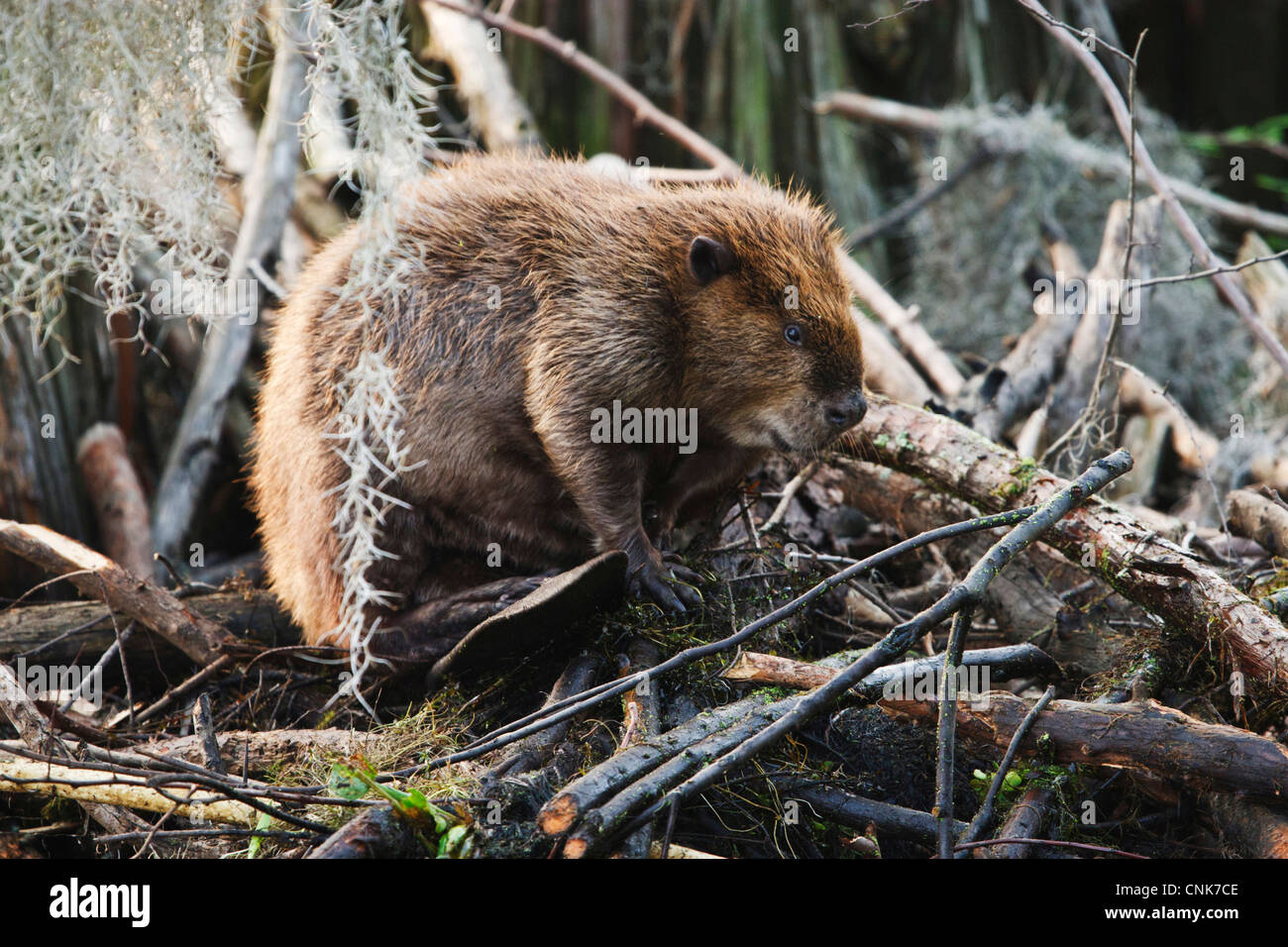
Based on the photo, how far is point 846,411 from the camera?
3412 millimetres

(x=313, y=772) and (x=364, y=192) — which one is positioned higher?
(x=364, y=192)

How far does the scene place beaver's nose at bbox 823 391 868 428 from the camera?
11.2 feet

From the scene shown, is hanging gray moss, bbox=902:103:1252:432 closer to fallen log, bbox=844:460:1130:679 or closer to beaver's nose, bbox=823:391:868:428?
fallen log, bbox=844:460:1130:679

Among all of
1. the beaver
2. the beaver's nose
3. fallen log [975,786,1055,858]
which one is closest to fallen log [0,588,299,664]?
the beaver

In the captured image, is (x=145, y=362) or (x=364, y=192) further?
(x=145, y=362)

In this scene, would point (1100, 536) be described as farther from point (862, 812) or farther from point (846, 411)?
point (862, 812)

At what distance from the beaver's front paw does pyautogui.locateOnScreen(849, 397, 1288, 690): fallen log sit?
0.96m

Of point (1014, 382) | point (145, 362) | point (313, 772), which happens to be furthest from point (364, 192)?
point (145, 362)

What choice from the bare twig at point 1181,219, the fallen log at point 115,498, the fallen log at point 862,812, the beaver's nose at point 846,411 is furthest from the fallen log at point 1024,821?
the fallen log at point 115,498

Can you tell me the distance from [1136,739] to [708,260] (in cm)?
185

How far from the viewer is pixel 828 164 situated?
7.22 meters
